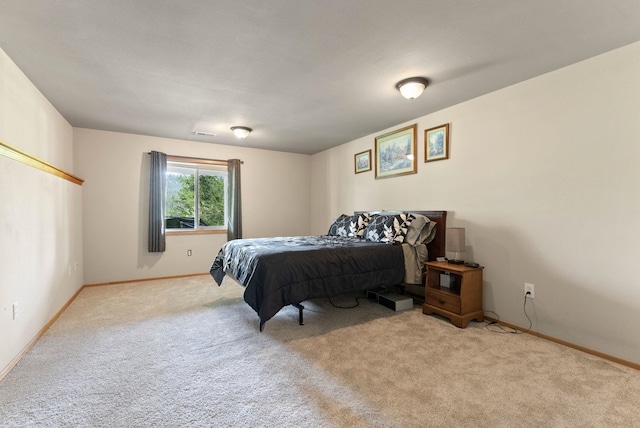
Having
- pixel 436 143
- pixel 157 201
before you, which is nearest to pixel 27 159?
pixel 157 201

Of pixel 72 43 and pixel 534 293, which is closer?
pixel 72 43

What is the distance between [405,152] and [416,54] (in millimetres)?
1766

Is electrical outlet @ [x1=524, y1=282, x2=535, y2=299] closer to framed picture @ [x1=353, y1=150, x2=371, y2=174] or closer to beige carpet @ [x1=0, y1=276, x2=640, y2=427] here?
beige carpet @ [x1=0, y1=276, x2=640, y2=427]

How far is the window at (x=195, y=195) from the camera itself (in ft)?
15.8

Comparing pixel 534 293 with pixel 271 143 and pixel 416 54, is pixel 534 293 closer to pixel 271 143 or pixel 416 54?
pixel 416 54

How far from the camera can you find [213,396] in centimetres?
168

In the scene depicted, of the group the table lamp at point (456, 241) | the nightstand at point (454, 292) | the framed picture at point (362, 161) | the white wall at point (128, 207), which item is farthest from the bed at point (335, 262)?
the white wall at point (128, 207)

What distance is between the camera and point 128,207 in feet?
14.4

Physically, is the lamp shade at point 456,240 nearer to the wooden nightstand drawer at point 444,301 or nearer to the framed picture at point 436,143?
the wooden nightstand drawer at point 444,301

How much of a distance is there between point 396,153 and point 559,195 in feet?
6.42

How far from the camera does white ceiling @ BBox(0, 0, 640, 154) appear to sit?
5.50ft

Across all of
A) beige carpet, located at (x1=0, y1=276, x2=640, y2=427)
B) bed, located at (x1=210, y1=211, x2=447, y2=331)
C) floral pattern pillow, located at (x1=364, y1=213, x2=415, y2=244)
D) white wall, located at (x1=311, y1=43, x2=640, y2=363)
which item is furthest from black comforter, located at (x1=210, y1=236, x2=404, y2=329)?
white wall, located at (x1=311, y1=43, x2=640, y2=363)

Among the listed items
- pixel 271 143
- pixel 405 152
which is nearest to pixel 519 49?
pixel 405 152

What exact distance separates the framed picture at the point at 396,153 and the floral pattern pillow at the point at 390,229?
0.70 m
